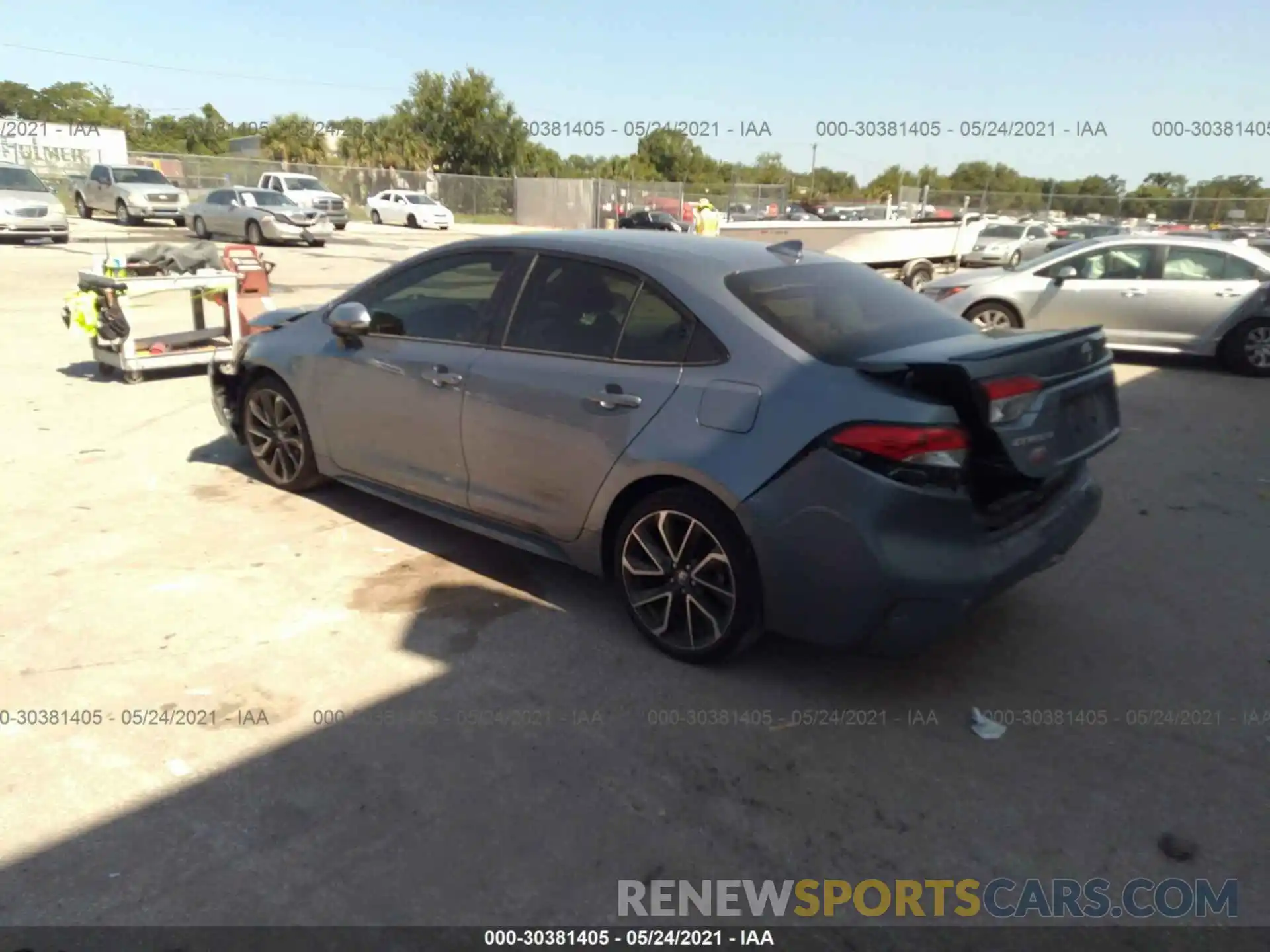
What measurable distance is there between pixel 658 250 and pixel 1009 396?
5.28 ft

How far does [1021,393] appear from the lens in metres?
3.21

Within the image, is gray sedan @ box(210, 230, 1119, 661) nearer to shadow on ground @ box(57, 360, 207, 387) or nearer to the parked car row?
shadow on ground @ box(57, 360, 207, 387)

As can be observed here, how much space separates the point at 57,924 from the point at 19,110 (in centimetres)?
8988

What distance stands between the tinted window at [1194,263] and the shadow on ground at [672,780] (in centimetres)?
730

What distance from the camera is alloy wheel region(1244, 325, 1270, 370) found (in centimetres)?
1012

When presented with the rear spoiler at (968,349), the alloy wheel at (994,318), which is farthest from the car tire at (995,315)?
the rear spoiler at (968,349)

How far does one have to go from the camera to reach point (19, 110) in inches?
2859

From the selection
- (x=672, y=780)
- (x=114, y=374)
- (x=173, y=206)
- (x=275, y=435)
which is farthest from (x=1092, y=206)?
(x=672, y=780)

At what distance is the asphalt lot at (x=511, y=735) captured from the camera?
264 cm

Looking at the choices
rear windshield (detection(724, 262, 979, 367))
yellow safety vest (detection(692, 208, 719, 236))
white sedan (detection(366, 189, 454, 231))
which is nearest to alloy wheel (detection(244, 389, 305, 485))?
rear windshield (detection(724, 262, 979, 367))

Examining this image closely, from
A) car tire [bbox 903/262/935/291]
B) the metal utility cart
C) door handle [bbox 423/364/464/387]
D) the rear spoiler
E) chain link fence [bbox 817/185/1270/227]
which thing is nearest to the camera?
the rear spoiler

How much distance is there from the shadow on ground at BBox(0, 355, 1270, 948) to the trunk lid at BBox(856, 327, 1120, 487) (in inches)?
36.5

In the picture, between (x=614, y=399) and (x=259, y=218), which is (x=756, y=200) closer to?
(x=259, y=218)

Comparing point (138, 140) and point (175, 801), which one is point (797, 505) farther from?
point (138, 140)
